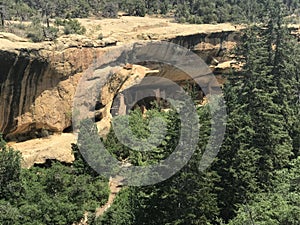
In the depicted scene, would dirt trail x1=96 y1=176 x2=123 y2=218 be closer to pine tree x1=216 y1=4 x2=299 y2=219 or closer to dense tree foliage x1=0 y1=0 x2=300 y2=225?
dense tree foliage x1=0 y1=0 x2=300 y2=225

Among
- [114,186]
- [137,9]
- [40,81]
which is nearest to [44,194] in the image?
[114,186]

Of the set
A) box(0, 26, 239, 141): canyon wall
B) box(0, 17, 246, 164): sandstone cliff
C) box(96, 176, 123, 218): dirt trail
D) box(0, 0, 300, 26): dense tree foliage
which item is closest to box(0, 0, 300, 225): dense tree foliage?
box(96, 176, 123, 218): dirt trail

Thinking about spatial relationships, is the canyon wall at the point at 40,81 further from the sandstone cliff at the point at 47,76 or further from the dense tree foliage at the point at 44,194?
the dense tree foliage at the point at 44,194

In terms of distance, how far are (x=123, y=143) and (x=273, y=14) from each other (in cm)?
1482

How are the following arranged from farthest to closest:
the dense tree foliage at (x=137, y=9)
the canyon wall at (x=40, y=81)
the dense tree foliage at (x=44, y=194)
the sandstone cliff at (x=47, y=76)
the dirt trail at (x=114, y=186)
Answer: the dense tree foliage at (x=137, y=9)
the dirt trail at (x=114, y=186)
the sandstone cliff at (x=47, y=76)
the canyon wall at (x=40, y=81)
the dense tree foliage at (x=44, y=194)

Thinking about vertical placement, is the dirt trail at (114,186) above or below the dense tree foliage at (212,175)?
below

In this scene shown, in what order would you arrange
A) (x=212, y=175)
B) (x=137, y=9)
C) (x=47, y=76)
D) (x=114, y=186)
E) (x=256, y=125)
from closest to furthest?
(x=212, y=175), (x=256, y=125), (x=114, y=186), (x=47, y=76), (x=137, y=9)

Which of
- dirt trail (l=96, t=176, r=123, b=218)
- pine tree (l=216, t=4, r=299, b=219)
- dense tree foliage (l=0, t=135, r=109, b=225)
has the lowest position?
dirt trail (l=96, t=176, r=123, b=218)

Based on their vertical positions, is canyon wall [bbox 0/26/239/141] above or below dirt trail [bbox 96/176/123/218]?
above

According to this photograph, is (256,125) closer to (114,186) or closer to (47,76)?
(114,186)

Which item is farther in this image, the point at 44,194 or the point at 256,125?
the point at 256,125

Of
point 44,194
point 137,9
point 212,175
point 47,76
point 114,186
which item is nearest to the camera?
point 212,175

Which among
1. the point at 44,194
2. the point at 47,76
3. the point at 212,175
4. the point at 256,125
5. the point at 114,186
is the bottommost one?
the point at 114,186

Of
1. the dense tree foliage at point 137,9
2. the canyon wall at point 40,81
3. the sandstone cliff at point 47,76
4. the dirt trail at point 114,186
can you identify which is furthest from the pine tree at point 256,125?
the dense tree foliage at point 137,9
